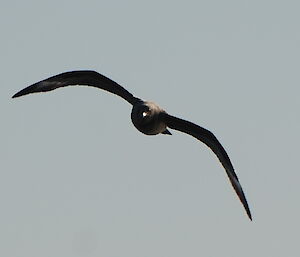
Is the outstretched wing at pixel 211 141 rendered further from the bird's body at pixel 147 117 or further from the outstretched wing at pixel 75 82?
the outstretched wing at pixel 75 82

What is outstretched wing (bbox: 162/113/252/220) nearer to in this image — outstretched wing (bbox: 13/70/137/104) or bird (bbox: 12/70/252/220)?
bird (bbox: 12/70/252/220)

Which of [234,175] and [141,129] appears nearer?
[141,129]

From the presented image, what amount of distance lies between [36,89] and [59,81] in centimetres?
92

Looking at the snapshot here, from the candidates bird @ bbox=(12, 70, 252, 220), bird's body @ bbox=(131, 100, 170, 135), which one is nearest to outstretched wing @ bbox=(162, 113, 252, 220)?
bird @ bbox=(12, 70, 252, 220)

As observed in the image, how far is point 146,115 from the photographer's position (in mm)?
27781

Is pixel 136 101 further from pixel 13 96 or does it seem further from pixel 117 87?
pixel 13 96

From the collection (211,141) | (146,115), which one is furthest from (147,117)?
(211,141)

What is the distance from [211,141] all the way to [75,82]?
18.0 feet

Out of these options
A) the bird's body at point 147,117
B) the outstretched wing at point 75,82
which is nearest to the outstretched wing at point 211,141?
the bird's body at point 147,117

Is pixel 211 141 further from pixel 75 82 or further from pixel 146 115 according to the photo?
pixel 75 82

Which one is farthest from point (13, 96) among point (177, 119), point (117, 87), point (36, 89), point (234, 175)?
point (234, 175)

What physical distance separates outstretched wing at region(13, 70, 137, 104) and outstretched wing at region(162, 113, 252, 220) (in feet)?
7.89

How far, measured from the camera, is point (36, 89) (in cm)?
3116

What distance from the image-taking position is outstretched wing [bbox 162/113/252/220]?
2972 centimetres
